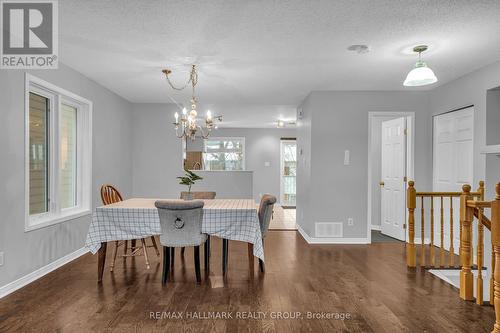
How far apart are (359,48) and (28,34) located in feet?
10.1

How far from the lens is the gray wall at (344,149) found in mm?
5414

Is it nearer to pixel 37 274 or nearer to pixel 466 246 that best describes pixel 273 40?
pixel 466 246

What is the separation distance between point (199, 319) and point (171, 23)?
2.36 m

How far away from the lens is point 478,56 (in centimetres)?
376

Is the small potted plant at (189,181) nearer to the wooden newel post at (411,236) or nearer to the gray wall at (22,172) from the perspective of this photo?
the gray wall at (22,172)

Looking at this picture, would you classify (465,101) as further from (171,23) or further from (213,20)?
(171,23)

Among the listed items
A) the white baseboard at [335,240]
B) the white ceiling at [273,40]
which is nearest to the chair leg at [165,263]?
the white ceiling at [273,40]

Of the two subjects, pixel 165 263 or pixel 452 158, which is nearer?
pixel 165 263

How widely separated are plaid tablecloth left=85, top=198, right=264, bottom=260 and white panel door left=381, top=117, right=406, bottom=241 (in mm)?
3347

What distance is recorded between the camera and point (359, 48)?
Result: 3.47m

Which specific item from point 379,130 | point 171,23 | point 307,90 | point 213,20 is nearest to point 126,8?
point 171,23

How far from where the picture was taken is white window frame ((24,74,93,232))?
3435 mm

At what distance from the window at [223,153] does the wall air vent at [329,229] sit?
5.56 metres

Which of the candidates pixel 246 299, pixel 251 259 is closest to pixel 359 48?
pixel 251 259
